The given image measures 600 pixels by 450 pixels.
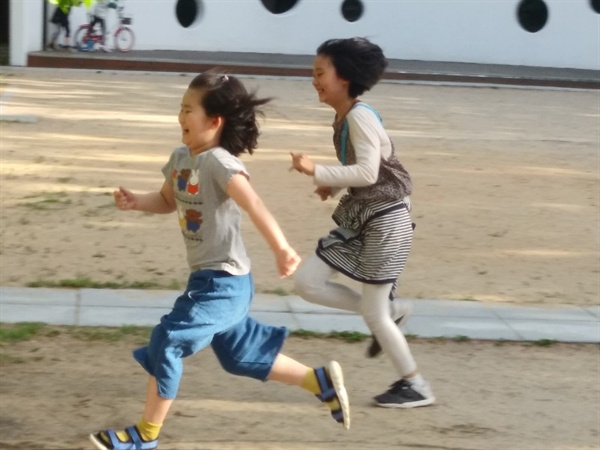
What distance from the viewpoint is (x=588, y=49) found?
25797mm

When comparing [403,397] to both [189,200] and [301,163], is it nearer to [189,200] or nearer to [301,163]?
[301,163]

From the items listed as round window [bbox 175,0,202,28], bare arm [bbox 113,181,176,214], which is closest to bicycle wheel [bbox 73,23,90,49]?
round window [bbox 175,0,202,28]

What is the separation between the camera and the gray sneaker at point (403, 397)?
15.8ft

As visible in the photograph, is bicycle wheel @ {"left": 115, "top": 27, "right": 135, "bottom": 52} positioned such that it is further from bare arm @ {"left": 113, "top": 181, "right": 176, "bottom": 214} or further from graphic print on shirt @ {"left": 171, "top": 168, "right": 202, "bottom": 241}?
graphic print on shirt @ {"left": 171, "top": 168, "right": 202, "bottom": 241}

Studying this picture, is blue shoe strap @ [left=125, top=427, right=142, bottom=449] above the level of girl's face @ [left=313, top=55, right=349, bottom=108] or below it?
below

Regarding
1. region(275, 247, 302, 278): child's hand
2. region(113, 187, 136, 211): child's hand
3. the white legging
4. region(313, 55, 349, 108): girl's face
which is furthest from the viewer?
the white legging

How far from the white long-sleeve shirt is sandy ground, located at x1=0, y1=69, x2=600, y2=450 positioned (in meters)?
1.09

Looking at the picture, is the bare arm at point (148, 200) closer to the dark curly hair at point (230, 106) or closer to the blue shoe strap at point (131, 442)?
the dark curly hair at point (230, 106)

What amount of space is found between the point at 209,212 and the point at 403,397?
1.45 metres

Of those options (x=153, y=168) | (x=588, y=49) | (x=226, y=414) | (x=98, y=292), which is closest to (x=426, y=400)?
(x=226, y=414)

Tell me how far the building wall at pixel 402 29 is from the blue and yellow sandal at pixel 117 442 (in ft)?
66.9

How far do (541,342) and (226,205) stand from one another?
2.71m

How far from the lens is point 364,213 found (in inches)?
183

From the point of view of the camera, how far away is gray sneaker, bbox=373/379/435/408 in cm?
482
